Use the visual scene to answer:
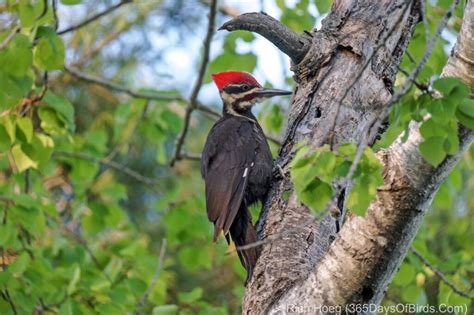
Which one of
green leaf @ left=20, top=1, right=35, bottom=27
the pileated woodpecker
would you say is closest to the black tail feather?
the pileated woodpecker

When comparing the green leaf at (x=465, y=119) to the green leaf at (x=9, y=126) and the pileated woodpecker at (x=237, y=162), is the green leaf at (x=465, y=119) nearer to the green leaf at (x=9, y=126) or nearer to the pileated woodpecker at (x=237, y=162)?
the pileated woodpecker at (x=237, y=162)

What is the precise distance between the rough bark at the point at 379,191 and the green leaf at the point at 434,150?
0.40 feet

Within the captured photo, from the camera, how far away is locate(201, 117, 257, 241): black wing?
13.2 feet

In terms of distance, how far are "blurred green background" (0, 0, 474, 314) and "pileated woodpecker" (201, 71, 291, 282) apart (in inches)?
9.7

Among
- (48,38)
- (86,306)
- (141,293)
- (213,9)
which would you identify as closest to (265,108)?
(213,9)

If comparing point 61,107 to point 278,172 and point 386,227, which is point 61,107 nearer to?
point 278,172

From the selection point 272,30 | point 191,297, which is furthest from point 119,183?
point 272,30

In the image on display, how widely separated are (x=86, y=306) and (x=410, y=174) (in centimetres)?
253

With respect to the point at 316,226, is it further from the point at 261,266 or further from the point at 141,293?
the point at 141,293

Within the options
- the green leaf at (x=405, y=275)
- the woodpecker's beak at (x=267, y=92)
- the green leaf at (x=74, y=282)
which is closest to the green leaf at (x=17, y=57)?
the green leaf at (x=74, y=282)

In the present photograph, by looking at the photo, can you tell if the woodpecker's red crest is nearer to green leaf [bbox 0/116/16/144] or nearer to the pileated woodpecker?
the pileated woodpecker

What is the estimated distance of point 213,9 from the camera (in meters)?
4.77

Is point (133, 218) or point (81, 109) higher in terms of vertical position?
point (81, 109)

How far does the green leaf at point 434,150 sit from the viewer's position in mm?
2264
